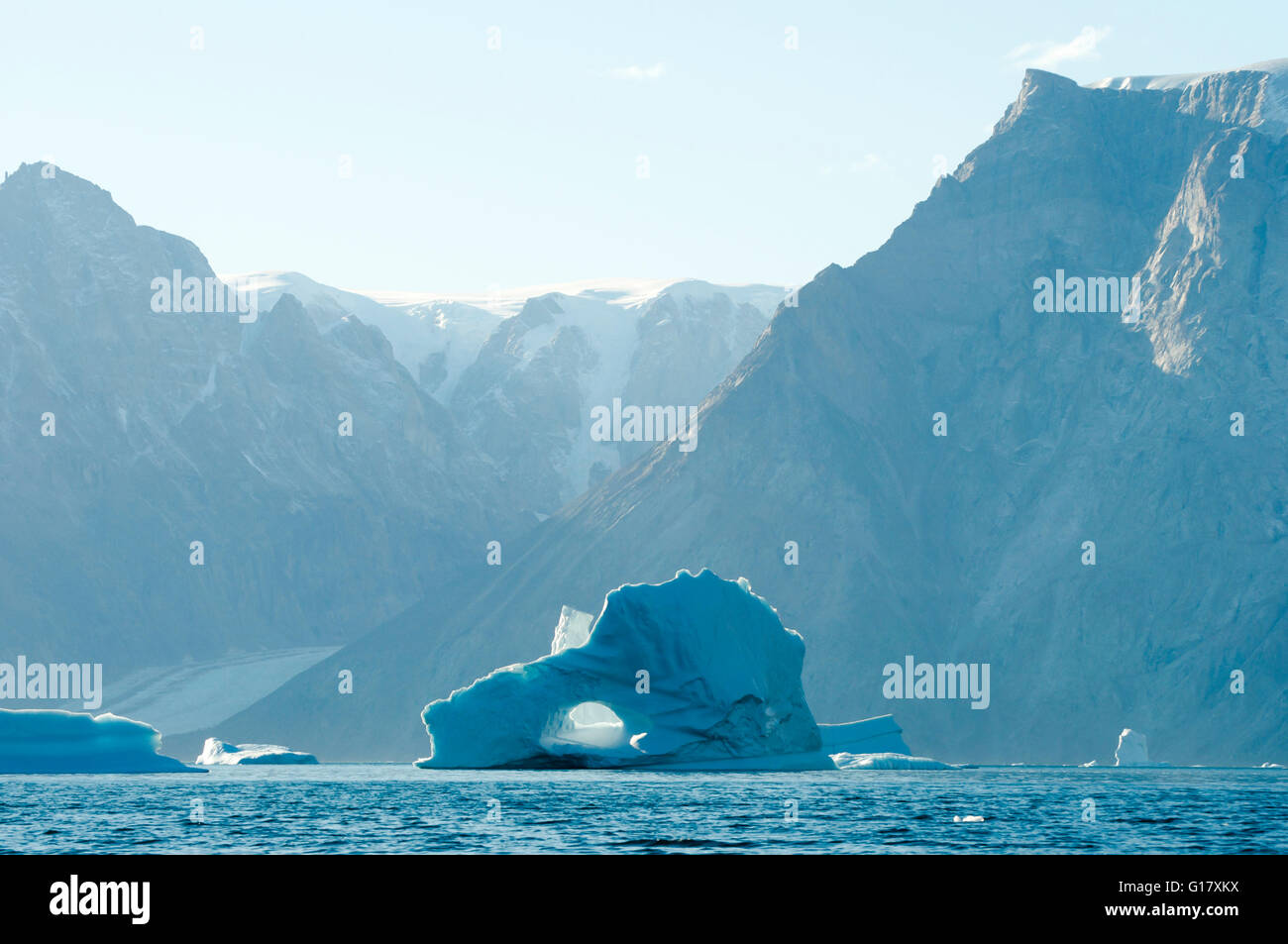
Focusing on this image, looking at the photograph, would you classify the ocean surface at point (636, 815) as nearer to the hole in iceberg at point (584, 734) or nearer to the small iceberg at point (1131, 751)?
the hole in iceberg at point (584, 734)

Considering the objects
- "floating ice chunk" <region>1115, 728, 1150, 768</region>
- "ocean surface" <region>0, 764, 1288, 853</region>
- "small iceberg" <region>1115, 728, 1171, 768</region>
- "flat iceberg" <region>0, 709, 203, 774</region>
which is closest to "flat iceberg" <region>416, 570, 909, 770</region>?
"ocean surface" <region>0, 764, 1288, 853</region>

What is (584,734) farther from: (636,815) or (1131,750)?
(1131,750)

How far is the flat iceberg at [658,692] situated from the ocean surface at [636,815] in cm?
179

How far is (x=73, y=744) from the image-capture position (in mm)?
109438

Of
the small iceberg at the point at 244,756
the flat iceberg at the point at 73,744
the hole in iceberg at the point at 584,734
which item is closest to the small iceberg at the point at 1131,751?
the hole in iceberg at the point at 584,734

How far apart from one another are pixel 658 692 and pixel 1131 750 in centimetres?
7146

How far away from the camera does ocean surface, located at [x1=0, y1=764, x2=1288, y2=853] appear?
2108 inches

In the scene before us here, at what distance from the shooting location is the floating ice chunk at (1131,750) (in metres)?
156

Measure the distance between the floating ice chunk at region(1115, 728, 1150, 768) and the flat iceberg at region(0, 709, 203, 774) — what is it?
81.0 meters

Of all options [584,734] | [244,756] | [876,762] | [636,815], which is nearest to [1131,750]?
[876,762]

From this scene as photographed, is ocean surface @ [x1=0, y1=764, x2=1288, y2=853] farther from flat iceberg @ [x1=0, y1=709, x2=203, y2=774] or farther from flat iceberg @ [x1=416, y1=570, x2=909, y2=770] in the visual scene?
flat iceberg @ [x1=0, y1=709, x2=203, y2=774]

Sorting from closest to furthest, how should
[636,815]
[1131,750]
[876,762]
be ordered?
1. [636,815]
2. [876,762]
3. [1131,750]

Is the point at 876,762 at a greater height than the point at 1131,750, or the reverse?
the point at 876,762
